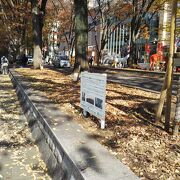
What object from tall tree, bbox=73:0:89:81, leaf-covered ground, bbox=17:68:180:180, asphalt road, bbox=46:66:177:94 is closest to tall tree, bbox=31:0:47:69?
asphalt road, bbox=46:66:177:94

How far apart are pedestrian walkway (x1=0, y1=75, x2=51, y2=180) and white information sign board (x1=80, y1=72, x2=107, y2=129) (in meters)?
1.28

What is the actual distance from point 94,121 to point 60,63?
113 ft

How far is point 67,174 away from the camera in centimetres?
442

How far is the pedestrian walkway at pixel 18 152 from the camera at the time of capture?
17.1 ft

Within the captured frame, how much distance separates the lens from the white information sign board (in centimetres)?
581

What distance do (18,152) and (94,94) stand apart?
5.75 feet

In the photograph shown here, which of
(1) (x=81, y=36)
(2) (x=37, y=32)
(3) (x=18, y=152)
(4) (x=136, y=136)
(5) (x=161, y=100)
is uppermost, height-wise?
(2) (x=37, y=32)

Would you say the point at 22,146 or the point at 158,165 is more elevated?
the point at 158,165

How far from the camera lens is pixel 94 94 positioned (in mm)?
6215

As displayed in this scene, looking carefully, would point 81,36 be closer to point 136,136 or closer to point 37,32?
point 136,136

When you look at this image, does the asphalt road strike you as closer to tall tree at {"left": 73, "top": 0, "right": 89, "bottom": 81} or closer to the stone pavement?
tall tree at {"left": 73, "top": 0, "right": 89, "bottom": 81}

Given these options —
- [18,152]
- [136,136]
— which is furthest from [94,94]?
[18,152]

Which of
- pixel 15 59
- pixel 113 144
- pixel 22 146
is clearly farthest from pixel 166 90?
pixel 15 59

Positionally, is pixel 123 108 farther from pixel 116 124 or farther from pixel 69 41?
pixel 69 41
